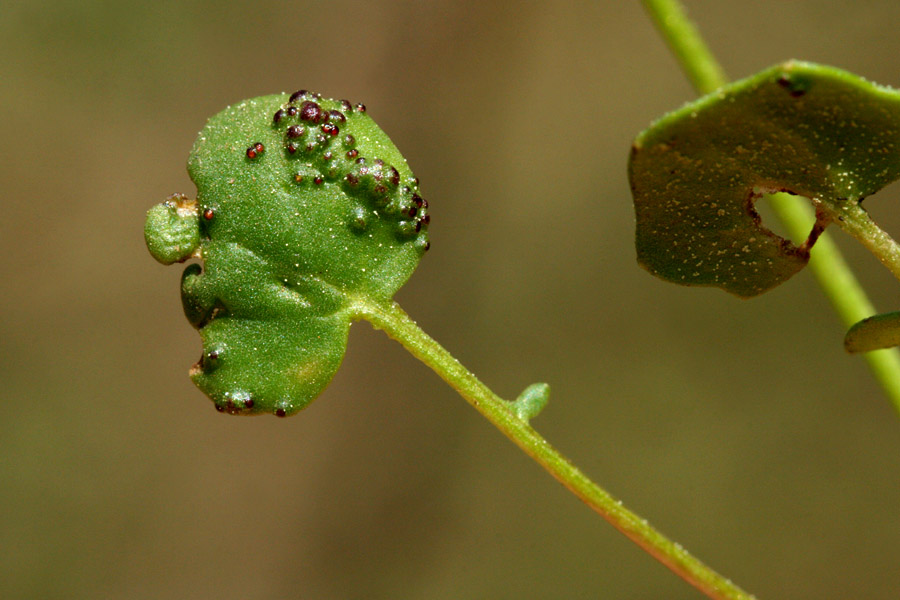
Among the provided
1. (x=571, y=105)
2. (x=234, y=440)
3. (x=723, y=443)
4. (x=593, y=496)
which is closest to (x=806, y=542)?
(x=723, y=443)

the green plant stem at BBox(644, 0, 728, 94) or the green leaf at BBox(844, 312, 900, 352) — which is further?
the green plant stem at BBox(644, 0, 728, 94)

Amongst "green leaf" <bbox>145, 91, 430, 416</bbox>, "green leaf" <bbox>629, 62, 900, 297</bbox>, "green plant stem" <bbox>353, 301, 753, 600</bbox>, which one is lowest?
"green plant stem" <bbox>353, 301, 753, 600</bbox>

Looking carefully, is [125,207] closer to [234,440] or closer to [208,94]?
[208,94]

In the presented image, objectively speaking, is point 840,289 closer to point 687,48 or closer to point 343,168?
point 687,48

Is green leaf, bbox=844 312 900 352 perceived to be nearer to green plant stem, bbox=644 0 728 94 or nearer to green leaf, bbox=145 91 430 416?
green leaf, bbox=145 91 430 416

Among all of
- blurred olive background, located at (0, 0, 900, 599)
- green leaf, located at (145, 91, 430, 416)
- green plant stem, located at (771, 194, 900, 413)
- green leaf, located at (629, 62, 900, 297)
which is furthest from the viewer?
blurred olive background, located at (0, 0, 900, 599)

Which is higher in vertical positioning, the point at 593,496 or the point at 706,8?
the point at 706,8

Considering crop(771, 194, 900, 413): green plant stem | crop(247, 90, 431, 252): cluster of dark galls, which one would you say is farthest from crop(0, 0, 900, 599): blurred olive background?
crop(247, 90, 431, 252): cluster of dark galls
